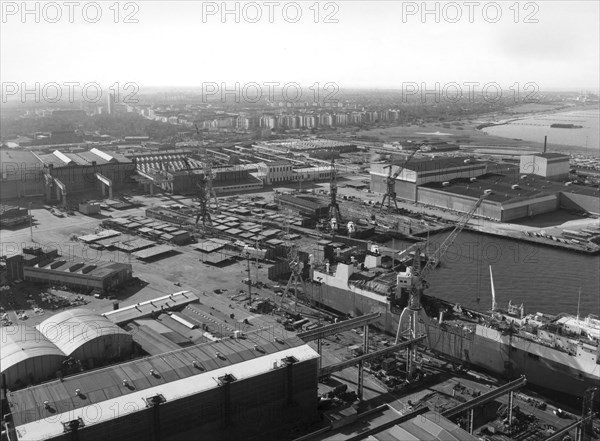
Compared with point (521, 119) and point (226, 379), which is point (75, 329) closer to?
point (226, 379)

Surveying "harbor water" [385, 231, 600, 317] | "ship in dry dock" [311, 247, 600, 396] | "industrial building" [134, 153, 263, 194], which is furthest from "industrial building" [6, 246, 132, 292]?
"industrial building" [134, 153, 263, 194]

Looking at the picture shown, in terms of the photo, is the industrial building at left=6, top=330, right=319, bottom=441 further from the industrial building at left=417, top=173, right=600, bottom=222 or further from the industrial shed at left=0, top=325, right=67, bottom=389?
the industrial building at left=417, top=173, right=600, bottom=222

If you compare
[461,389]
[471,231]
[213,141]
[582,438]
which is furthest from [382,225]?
[213,141]

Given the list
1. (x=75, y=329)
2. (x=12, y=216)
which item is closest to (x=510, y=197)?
(x=75, y=329)

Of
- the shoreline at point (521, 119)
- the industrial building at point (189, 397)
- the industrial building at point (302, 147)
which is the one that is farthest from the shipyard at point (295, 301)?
the shoreline at point (521, 119)

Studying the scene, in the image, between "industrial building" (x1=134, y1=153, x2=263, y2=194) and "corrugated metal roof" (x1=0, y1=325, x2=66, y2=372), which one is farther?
"industrial building" (x1=134, y1=153, x2=263, y2=194)
